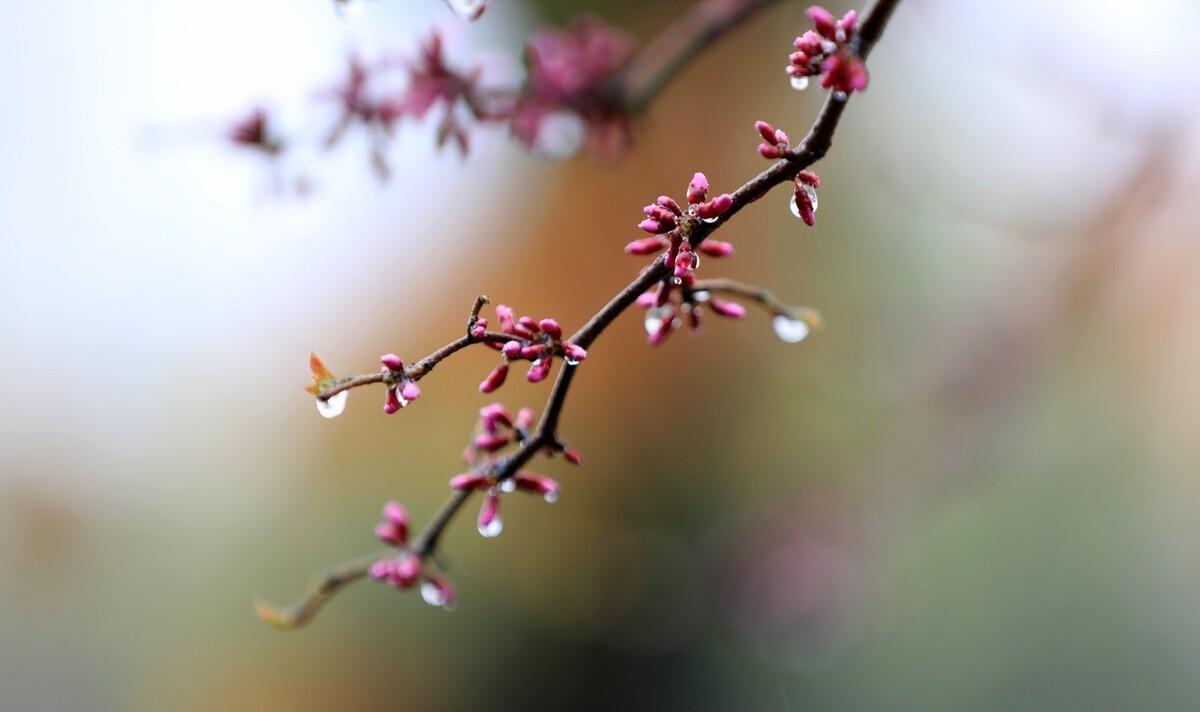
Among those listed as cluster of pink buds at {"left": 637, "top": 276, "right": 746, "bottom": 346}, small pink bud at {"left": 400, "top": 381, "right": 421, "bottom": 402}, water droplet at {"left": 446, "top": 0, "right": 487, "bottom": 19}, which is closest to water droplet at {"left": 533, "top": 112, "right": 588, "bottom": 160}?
water droplet at {"left": 446, "top": 0, "right": 487, "bottom": 19}

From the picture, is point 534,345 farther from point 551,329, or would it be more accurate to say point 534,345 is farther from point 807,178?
point 807,178

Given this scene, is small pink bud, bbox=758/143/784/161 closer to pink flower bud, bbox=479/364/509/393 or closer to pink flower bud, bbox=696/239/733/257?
pink flower bud, bbox=696/239/733/257

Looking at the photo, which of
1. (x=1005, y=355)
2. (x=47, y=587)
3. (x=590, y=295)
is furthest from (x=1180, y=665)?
(x=47, y=587)

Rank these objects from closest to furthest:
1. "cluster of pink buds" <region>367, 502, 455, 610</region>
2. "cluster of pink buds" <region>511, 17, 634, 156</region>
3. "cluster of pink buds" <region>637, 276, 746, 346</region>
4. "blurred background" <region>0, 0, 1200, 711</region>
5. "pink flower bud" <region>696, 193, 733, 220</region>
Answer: "pink flower bud" <region>696, 193, 733, 220</region>
"cluster of pink buds" <region>637, 276, 746, 346</region>
"cluster of pink buds" <region>367, 502, 455, 610</region>
"cluster of pink buds" <region>511, 17, 634, 156</region>
"blurred background" <region>0, 0, 1200, 711</region>

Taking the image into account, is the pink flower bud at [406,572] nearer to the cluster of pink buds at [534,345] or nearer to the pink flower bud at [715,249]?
the cluster of pink buds at [534,345]

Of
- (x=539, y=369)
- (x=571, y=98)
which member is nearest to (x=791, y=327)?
(x=539, y=369)

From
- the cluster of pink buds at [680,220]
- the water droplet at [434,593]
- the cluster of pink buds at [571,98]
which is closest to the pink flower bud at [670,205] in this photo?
the cluster of pink buds at [680,220]

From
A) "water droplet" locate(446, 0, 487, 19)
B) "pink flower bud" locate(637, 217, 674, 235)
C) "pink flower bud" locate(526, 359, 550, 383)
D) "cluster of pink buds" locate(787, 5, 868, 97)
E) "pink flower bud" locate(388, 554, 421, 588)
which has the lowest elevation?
"pink flower bud" locate(388, 554, 421, 588)

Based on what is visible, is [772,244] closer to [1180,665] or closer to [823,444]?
[823,444]
